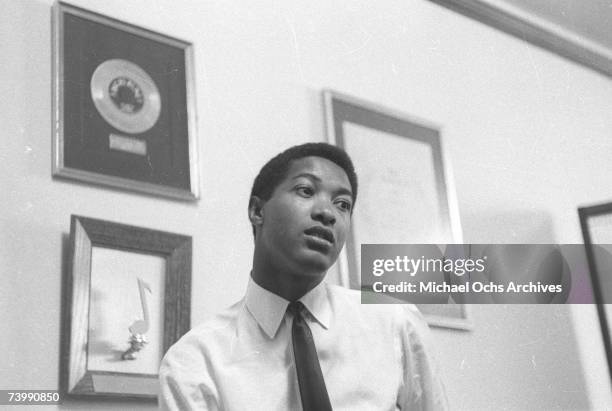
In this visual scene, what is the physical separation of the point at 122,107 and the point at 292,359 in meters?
0.75

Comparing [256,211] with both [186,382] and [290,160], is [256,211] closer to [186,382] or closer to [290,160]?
[290,160]

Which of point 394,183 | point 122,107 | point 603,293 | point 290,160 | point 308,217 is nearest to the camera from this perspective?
point 308,217

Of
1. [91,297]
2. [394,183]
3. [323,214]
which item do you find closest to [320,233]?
[323,214]

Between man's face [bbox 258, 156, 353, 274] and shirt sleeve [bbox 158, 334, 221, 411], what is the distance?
0.79 feet

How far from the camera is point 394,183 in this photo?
2.29m

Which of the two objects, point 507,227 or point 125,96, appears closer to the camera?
point 125,96

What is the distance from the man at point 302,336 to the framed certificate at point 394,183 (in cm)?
55

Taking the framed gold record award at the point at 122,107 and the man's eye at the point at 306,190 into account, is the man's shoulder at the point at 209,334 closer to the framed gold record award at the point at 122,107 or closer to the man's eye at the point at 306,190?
the man's eye at the point at 306,190

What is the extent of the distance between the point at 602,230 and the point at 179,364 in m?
1.82

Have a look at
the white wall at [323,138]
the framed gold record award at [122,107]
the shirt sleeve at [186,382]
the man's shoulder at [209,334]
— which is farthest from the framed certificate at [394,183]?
the shirt sleeve at [186,382]

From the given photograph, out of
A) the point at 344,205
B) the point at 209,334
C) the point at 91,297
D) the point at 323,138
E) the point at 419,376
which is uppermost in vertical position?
the point at 323,138

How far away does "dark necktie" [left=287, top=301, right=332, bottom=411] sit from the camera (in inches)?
52.4

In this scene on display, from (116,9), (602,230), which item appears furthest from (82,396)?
(602,230)

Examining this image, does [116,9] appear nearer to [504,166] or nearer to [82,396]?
[82,396]
